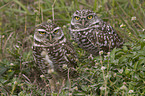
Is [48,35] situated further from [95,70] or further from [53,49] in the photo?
[95,70]

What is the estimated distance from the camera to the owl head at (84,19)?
3467mm

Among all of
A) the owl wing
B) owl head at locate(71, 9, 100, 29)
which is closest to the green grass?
the owl wing

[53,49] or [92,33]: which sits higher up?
[92,33]

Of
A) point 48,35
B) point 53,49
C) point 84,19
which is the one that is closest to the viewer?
point 48,35

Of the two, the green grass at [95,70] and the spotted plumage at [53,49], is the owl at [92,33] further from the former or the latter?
the spotted plumage at [53,49]

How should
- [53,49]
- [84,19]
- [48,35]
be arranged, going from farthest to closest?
[84,19]
[53,49]
[48,35]

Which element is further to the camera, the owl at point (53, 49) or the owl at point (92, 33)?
the owl at point (92, 33)

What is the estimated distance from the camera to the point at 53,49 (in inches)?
117

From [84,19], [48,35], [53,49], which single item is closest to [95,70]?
[53,49]

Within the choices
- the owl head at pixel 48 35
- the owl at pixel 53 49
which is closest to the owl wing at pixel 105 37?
the owl at pixel 53 49

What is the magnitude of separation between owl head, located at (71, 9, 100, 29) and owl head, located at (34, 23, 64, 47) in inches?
25.5

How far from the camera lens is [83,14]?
3455 millimetres

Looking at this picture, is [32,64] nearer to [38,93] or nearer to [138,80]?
[38,93]

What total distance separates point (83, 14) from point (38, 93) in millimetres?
1575
